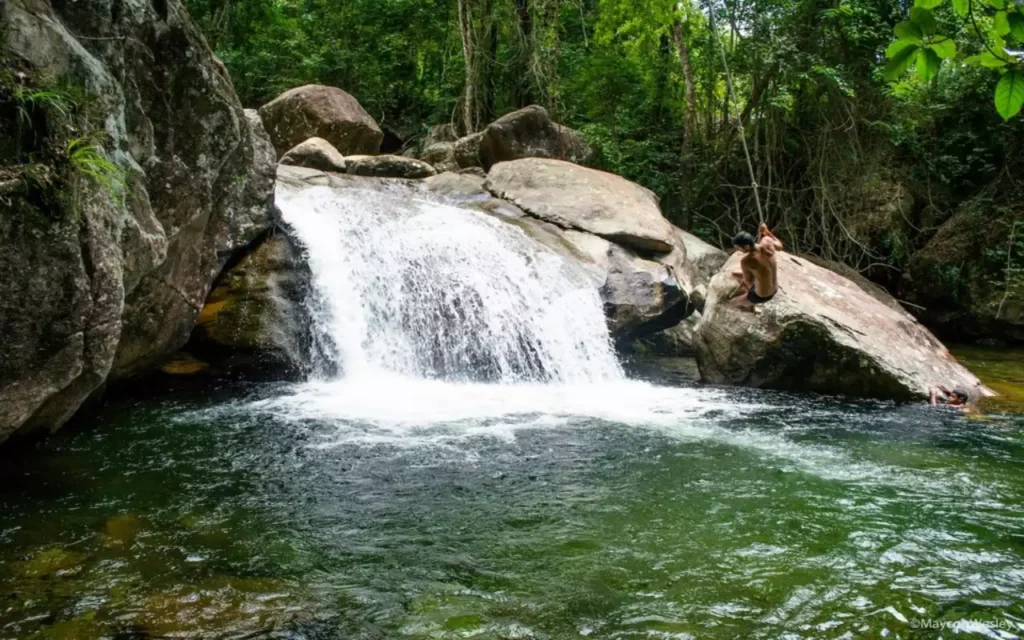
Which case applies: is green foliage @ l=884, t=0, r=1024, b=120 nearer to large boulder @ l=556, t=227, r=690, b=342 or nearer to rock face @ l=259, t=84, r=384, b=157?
large boulder @ l=556, t=227, r=690, b=342

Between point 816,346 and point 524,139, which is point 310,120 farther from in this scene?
point 816,346

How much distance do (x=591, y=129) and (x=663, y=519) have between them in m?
11.1

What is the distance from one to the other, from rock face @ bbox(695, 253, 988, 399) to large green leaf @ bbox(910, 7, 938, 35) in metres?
6.75

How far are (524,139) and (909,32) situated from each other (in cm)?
1208

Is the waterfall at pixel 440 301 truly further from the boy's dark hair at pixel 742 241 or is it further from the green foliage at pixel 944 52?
the green foliage at pixel 944 52

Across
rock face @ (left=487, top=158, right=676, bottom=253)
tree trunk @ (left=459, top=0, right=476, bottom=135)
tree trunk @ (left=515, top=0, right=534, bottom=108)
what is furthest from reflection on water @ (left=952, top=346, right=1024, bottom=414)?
tree trunk @ (left=459, top=0, right=476, bottom=135)

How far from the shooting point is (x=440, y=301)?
8336mm

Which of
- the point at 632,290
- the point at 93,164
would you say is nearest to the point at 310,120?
the point at 632,290

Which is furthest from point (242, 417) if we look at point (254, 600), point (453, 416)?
point (254, 600)

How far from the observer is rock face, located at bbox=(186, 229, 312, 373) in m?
7.41

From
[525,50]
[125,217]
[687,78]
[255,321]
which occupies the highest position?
[525,50]

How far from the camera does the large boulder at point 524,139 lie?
1330 centimetres

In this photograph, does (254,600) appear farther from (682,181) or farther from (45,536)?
(682,181)

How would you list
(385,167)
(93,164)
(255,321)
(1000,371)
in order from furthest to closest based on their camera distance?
(385,167), (1000,371), (255,321), (93,164)
